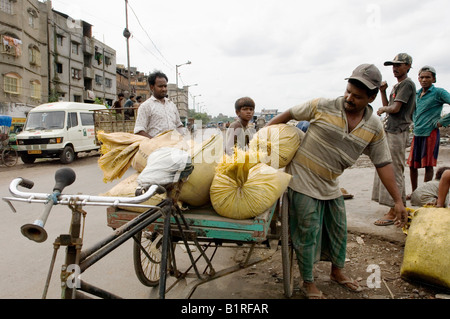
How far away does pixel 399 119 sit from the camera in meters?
3.91

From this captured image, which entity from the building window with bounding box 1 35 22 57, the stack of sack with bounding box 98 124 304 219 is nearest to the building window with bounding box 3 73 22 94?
the building window with bounding box 1 35 22 57

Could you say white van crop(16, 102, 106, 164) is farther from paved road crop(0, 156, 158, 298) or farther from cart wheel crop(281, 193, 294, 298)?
cart wheel crop(281, 193, 294, 298)

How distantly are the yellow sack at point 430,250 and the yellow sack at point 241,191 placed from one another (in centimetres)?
132

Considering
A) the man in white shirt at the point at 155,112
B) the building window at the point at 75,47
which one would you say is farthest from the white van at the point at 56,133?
the building window at the point at 75,47

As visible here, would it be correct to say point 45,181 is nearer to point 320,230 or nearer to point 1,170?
point 1,170

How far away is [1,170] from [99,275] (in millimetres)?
8938

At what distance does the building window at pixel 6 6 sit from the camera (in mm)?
19438

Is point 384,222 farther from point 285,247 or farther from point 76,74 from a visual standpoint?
point 76,74

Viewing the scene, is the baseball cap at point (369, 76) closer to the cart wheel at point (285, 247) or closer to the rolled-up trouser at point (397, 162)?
the cart wheel at point (285, 247)

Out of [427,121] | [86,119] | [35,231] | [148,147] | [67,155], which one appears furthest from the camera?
[86,119]

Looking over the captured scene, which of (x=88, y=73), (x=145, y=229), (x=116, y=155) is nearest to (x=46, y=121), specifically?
(x=116, y=155)

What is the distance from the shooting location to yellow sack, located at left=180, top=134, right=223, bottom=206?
2.10 meters

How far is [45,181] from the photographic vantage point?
755 cm

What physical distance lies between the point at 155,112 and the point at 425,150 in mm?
3635
